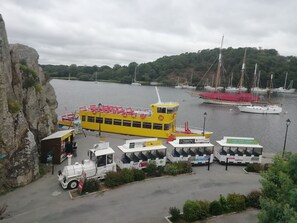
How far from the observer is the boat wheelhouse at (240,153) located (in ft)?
86.8

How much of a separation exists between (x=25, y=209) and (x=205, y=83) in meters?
180

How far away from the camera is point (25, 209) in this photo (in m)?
17.4

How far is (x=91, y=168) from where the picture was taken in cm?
2097

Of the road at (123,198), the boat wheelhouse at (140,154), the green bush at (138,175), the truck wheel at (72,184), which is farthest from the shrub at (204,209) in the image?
the truck wheel at (72,184)

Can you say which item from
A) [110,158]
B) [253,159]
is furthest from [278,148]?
[110,158]

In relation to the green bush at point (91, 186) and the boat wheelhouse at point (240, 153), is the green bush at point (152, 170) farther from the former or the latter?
the boat wheelhouse at point (240, 153)

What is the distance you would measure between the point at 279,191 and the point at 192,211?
5.15 metres

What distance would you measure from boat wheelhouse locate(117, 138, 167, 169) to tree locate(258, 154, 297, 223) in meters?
11.7

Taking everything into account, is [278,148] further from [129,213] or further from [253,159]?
[129,213]

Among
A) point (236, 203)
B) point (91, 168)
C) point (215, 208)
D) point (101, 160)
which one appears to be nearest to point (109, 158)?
point (101, 160)

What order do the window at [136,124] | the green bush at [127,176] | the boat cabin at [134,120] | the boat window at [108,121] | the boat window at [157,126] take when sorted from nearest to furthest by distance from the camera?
the green bush at [127,176] < the boat cabin at [134,120] < the boat window at [157,126] < the window at [136,124] < the boat window at [108,121]

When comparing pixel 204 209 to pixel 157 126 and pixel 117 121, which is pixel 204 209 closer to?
pixel 157 126

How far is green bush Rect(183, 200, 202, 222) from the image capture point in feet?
53.1

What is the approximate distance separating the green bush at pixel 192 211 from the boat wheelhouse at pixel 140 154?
25.4 ft
